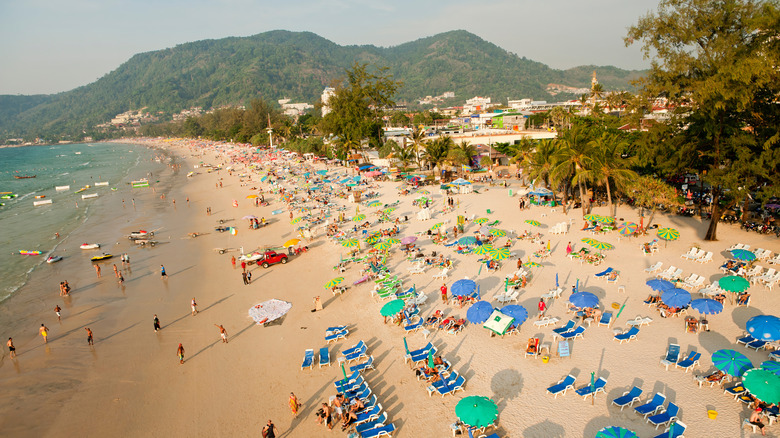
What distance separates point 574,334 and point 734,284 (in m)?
6.21

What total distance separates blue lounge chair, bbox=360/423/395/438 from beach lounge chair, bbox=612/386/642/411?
6.02 meters

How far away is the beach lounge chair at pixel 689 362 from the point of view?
465 inches

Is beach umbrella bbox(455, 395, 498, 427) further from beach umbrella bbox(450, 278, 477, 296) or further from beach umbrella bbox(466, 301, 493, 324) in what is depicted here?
beach umbrella bbox(450, 278, 477, 296)

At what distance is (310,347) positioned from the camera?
1512cm

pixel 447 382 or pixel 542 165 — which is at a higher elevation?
pixel 542 165

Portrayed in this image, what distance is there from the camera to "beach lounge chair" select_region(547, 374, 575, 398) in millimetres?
11320

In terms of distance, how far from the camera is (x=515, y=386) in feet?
39.2

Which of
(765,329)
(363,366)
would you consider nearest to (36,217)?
(363,366)

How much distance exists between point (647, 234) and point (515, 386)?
1600 centimetres

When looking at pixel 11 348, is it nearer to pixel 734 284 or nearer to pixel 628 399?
pixel 628 399

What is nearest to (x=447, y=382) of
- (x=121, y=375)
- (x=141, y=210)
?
(x=121, y=375)

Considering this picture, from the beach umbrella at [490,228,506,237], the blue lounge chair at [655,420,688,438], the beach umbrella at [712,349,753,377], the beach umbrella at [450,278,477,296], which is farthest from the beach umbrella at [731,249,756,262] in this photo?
the beach umbrella at [450,278,477,296]

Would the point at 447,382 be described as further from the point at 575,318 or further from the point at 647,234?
the point at 647,234

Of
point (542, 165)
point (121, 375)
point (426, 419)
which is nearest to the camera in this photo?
point (426, 419)
